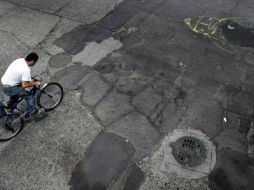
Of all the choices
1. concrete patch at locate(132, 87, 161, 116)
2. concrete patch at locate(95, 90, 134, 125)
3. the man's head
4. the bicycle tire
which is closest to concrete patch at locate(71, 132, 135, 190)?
concrete patch at locate(95, 90, 134, 125)

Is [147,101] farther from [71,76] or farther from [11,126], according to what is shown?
[11,126]

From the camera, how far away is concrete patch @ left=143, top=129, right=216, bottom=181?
794cm

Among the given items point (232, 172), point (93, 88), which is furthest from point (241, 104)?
point (93, 88)

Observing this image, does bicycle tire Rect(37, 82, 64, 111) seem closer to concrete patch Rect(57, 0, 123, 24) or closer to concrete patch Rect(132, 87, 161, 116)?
concrete patch Rect(132, 87, 161, 116)

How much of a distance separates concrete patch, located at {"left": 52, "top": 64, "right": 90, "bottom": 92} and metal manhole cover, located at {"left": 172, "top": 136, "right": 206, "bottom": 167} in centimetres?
394

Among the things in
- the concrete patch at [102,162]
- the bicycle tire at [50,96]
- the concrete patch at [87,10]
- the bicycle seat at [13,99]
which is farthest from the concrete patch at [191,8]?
the bicycle seat at [13,99]

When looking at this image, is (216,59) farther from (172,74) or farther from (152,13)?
(152,13)

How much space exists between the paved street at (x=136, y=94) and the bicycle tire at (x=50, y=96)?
0.22m

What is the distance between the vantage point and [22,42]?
39.9ft

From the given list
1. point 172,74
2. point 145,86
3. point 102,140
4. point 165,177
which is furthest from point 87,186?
point 172,74

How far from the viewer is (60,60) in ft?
36.9

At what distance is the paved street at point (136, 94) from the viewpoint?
7961 millimetres

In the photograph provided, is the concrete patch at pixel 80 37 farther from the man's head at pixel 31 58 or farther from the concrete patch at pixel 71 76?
the man's head at pixel 31 58

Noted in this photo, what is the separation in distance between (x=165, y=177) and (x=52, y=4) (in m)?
10.2
